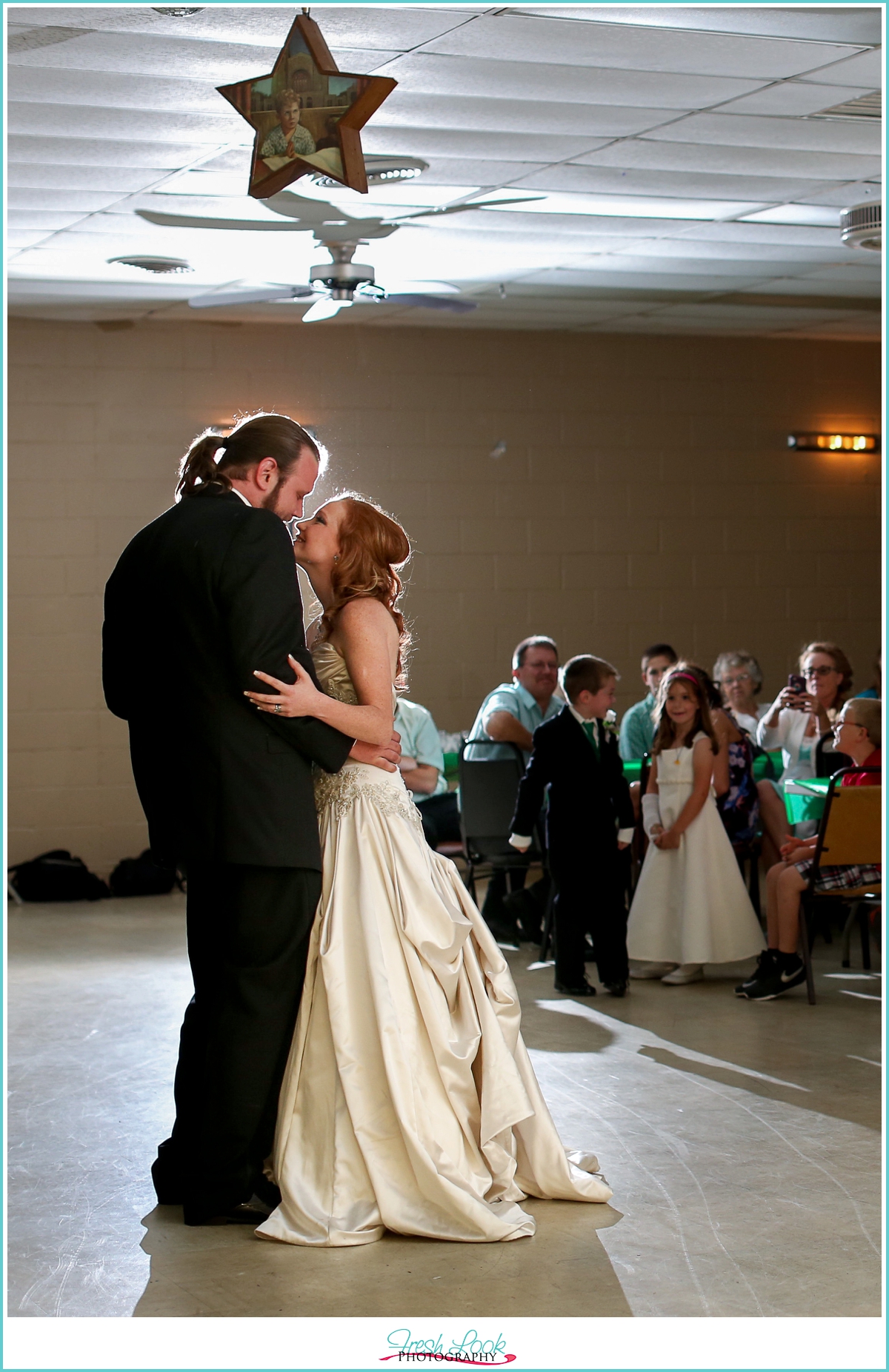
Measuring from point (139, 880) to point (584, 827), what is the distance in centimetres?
349

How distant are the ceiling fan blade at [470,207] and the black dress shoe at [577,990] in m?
2.78

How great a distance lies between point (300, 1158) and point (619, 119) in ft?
12.3

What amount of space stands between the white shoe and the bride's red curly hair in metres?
2.84

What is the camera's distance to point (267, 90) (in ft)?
9.80

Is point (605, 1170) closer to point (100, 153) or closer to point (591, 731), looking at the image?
point (591, 731)

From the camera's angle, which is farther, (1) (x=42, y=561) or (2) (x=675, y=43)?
(1) (x=42, y=561)

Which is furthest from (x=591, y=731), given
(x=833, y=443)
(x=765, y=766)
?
(x=833, y=443)

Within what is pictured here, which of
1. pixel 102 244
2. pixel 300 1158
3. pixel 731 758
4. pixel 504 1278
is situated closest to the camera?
pixel 504 1278

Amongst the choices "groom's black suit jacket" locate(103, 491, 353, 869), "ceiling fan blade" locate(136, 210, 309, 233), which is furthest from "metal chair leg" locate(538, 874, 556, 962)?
"groom's black suit jacket" locate(103, 491, 353, 869)

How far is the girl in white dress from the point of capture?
5.61 m

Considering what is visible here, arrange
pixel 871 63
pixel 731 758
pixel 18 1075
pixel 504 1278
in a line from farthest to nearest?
pixel 731 758
pixel 871 63
pixel 18 1075
pixel 504 1278

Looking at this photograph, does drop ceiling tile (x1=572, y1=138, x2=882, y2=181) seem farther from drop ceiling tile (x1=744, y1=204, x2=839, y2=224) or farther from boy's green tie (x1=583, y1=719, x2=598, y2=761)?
boy's green tie (x1=583, y1=719, x2=598, y2=761)

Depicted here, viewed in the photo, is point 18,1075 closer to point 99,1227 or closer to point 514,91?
point 99,1227

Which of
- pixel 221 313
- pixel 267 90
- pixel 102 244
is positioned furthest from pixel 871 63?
pixel 221 313
